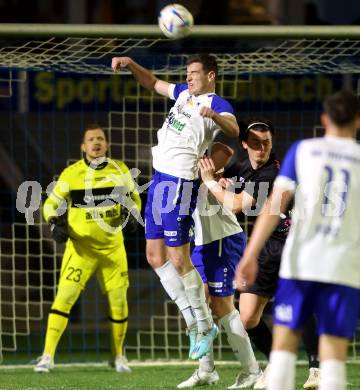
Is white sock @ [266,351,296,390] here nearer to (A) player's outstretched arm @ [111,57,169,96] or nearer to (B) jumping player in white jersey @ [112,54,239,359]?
(B) jumping player in white jersey @ [112,54,239,359]

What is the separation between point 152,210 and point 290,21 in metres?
7.50

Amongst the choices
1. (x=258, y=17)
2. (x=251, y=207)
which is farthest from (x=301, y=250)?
(x=258, y=17)

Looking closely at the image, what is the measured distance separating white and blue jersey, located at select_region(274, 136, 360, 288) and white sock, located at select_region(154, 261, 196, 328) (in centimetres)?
237

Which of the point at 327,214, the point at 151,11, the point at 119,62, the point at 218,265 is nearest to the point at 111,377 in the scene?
the point at 218,265

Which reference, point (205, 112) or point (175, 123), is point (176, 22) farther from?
point (205, 112)

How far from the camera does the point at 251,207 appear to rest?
24.6 ft

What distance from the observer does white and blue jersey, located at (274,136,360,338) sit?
505cm

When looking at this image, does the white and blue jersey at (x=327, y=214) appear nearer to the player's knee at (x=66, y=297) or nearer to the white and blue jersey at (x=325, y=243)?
the white and blue jersey at (x=325, y=243)

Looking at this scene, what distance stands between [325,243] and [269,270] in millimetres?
2427

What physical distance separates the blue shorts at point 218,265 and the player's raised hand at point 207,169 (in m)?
0.76

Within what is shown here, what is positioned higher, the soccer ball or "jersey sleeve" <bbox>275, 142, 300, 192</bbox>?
the soccer ball

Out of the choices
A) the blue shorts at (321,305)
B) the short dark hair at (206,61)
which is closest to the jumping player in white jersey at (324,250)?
the blue shorts at (321,305)

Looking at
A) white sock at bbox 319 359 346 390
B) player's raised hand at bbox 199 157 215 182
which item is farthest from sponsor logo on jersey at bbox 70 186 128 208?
white sock at bbox 319 359 346 390

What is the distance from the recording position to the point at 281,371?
5.10 m
